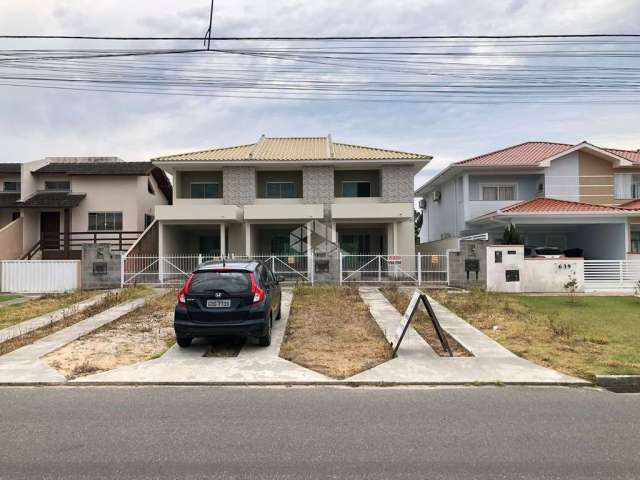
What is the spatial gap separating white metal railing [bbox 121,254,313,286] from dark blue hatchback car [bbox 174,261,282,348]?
11.3 meters

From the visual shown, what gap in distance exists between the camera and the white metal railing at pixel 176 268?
20.7 metres

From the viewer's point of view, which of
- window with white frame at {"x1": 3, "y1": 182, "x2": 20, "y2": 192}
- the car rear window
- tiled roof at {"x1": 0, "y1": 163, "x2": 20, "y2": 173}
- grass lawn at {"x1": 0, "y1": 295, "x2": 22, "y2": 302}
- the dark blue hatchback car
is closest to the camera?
the dark blue hatchback car

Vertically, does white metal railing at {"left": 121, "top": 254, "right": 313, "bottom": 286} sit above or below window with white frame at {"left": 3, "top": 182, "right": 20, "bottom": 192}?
below

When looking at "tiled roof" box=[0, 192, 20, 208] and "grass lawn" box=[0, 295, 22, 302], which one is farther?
"tiled roof" box=[0, 192, 20, 208]

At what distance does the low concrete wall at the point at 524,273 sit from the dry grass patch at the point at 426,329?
4169mm

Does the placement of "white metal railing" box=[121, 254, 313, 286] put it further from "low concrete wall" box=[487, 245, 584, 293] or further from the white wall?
the white wall

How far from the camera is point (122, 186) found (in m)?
27.5

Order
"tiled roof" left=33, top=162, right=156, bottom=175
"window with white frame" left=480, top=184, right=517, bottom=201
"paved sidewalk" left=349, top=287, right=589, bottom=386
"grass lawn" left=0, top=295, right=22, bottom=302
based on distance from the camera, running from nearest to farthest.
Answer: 1. "paved sidewalk" left=349, top=287, right=589, bottom=386
2. "grass lawn" left=0, top=295, right=22, bottom=302
3. "window with white frame" left=480, top=184, right=517, bottom=201
4. "tiled roof" left=33, top=162, right=156, bottom=175

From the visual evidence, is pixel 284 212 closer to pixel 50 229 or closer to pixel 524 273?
pixel 524 273

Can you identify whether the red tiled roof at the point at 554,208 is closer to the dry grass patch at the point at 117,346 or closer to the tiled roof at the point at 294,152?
the tiled roof at the point at 294,152

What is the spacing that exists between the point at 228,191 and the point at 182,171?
3211 mm

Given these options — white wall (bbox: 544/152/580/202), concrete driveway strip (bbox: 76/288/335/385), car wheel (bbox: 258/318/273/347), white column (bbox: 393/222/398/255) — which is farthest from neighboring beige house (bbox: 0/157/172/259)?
white wall (bbox: 544/152/580/202)

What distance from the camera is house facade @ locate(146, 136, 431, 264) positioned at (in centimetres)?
2414

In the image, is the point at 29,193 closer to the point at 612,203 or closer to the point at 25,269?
the point at 25,269
